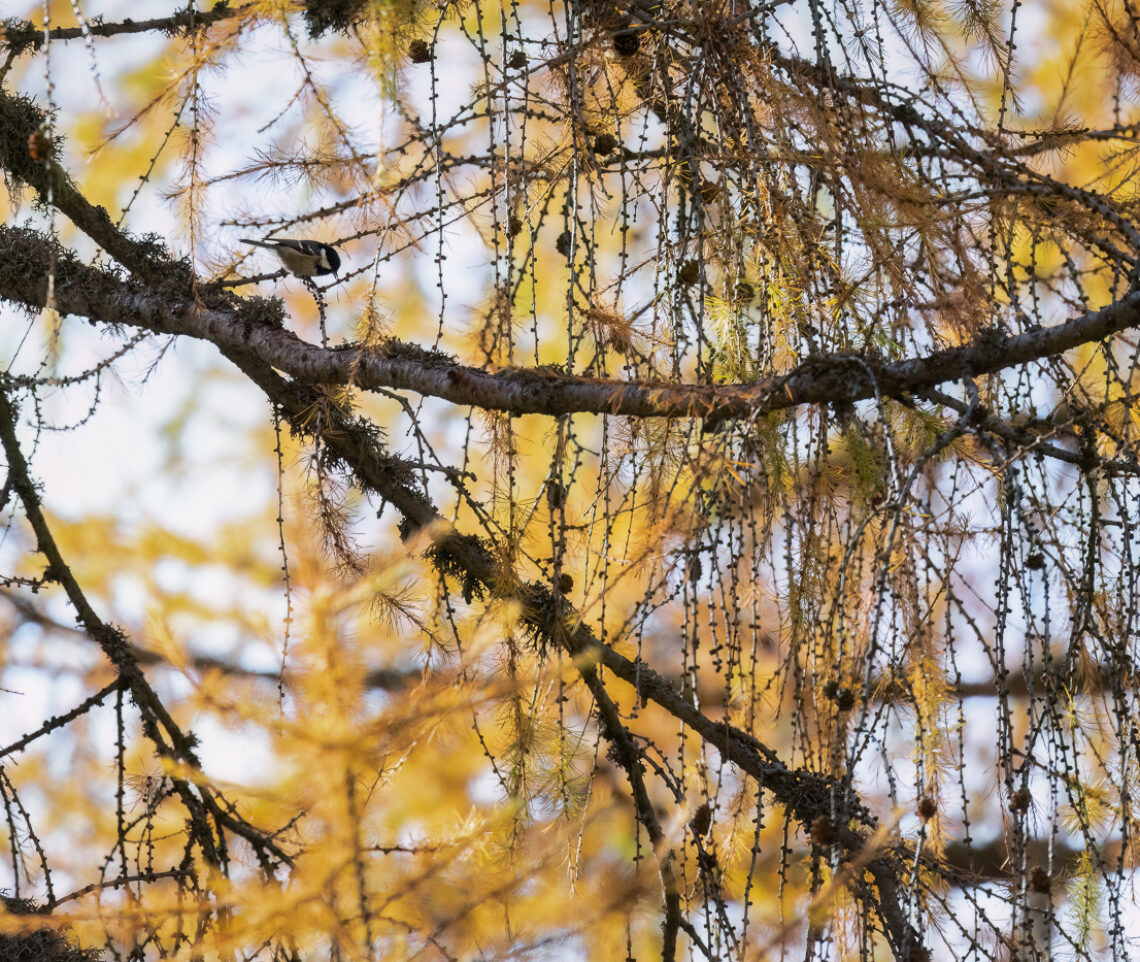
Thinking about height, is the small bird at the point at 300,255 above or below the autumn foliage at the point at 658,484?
above

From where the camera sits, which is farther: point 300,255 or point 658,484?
point 300,255

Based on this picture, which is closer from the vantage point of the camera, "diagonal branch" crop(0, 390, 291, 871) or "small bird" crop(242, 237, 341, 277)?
"diagonal branch" crop(0, 390, 291, 871)

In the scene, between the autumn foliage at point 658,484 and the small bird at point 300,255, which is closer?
the autumn foliage at point 658,484

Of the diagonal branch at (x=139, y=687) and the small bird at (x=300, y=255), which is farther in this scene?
the small bird at (x=300, y=255)

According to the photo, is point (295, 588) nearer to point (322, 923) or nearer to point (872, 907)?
point (322, 923)

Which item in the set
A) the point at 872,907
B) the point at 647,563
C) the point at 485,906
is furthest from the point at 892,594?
the point at 485,906

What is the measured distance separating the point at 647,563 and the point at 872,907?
58 cm

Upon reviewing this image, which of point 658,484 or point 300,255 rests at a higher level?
point 300,255

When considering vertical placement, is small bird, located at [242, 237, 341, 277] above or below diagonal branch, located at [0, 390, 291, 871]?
above

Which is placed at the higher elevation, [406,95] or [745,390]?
[406,95]

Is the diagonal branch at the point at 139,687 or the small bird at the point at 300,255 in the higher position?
the small bird at the point at 300,255

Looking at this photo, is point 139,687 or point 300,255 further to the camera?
point 300,255

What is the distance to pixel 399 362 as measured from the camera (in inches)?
56.9

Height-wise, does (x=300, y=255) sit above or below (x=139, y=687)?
above
